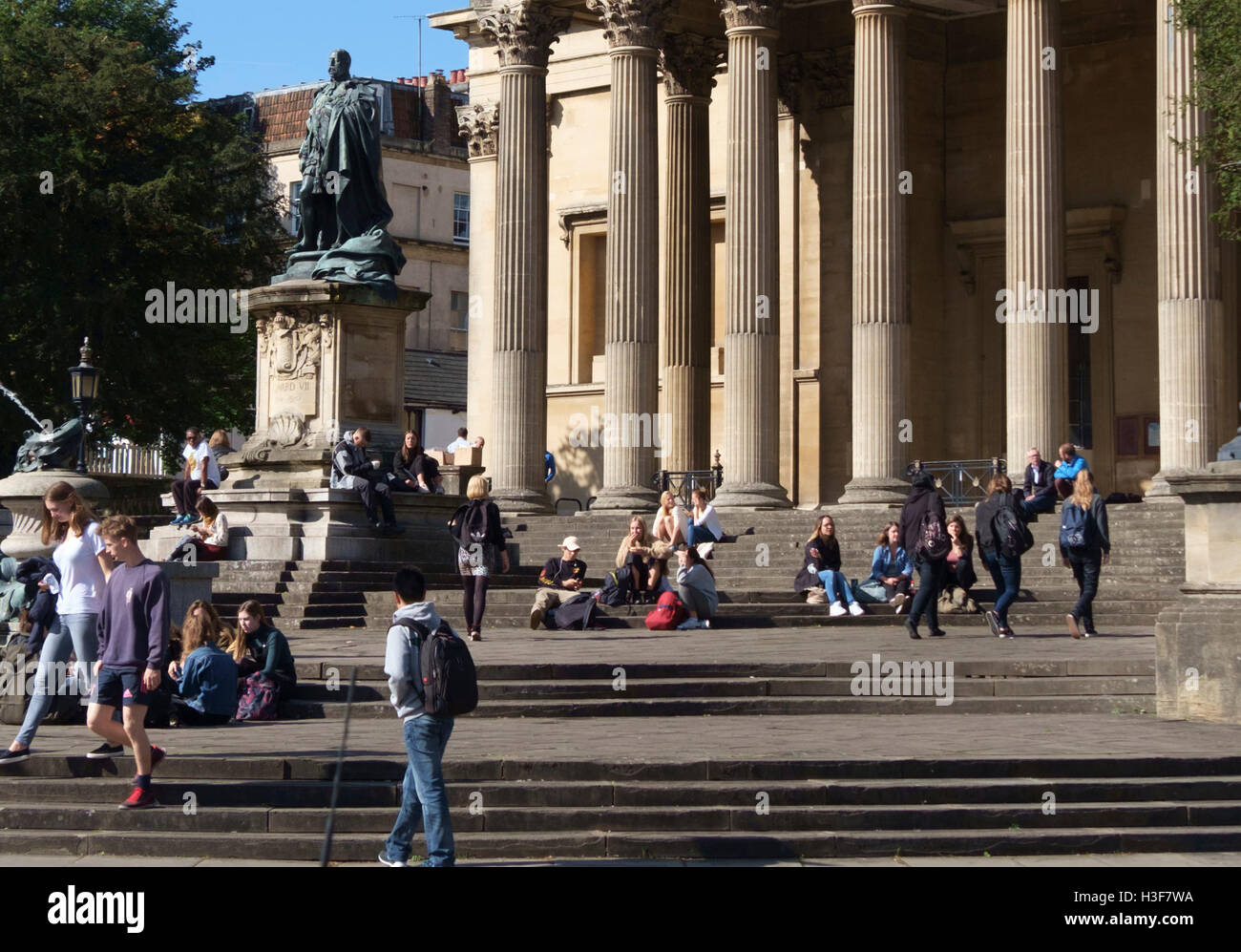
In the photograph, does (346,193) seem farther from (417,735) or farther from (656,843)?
(417,735)

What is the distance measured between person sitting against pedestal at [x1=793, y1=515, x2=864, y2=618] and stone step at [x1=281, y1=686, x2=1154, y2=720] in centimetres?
722

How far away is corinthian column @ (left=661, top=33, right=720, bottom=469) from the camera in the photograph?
4009 centimetres

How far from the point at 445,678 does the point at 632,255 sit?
26.2 meters

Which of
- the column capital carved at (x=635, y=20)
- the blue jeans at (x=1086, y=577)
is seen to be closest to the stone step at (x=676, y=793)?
the blue jeans at (x=1086, y=577)

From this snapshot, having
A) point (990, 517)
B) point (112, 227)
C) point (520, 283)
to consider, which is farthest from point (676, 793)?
point (112, 227)

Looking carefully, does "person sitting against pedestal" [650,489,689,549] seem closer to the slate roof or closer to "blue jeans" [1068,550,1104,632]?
"blue jeans" [1068,550,1104,632]

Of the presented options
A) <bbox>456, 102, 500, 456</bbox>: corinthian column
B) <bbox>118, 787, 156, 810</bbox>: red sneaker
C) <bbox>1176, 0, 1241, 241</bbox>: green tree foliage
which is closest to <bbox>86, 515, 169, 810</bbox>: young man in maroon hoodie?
<bbox>118, 787, 156, 810</bbox>: red sneaker

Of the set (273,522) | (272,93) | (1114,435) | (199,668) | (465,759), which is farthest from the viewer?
(272,93)

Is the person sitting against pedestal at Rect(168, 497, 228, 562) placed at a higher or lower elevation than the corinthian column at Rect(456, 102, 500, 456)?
lower

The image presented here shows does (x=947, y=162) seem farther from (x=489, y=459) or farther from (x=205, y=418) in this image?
(x=205, y=418)

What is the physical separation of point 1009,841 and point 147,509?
24.9 m

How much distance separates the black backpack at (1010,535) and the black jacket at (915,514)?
24.9 inches
